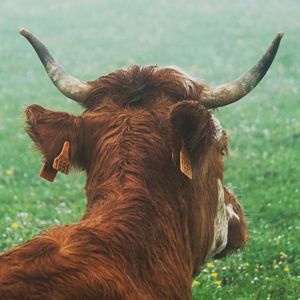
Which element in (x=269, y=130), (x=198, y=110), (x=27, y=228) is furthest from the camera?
(x=269, y=130)

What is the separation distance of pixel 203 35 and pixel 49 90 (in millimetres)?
10830

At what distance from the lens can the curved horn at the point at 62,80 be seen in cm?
557

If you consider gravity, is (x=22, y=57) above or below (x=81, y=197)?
above

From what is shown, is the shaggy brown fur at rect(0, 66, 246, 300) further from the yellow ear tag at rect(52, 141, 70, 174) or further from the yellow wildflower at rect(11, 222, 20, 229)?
the yellow wildflower at rect(11, 222, 20, 229)

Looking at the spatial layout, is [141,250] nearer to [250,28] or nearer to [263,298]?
[263,298]

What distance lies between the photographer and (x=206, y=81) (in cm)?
1543

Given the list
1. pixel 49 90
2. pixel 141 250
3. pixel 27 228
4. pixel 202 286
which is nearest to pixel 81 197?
pixel 27 228

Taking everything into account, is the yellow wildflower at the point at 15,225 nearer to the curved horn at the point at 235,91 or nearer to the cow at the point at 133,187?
the cow at the point at 133,187

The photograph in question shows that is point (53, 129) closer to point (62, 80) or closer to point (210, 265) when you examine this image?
point (62, 80)

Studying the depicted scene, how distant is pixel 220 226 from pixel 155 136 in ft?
3.97

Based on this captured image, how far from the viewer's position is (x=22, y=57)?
2797 cm

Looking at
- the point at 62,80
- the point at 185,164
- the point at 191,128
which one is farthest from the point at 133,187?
the point at 62,80

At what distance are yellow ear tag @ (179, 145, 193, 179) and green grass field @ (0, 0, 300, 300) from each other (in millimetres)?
1010

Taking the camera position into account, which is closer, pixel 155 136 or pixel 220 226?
pixel 155 136
